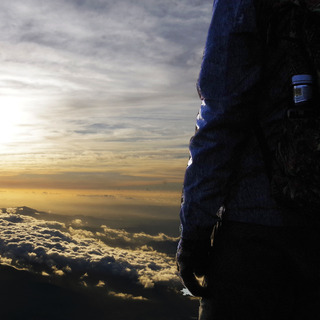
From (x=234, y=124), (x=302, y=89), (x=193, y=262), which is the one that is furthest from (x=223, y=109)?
(x=193, y=262)

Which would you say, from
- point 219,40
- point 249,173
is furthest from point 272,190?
point 219,40

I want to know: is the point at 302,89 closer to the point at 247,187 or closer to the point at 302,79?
the point at 302,79

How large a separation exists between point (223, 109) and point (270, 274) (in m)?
0.87

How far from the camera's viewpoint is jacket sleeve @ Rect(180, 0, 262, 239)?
1.89 m

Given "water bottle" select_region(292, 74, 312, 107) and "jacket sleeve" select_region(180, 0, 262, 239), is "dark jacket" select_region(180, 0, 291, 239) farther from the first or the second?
"water bottle" select_region(292, 74, 312, 107)

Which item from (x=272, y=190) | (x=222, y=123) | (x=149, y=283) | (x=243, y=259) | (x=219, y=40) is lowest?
(x=149, y=283)

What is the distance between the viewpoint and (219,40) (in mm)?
1942

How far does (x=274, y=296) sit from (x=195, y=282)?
41 cm

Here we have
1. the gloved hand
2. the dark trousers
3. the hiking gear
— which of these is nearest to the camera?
the hiking gear

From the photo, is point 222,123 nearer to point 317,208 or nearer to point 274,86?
point 274,86

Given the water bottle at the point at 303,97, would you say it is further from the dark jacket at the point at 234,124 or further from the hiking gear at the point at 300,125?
the dark jacket at the point at 234,124

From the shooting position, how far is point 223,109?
74.8 inches

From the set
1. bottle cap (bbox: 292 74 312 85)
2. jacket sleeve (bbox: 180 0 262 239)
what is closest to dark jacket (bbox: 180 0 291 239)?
jacket sleeve (bbox: 180 0 262 239)

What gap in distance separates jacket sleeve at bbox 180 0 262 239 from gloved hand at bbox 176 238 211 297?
5 cm
